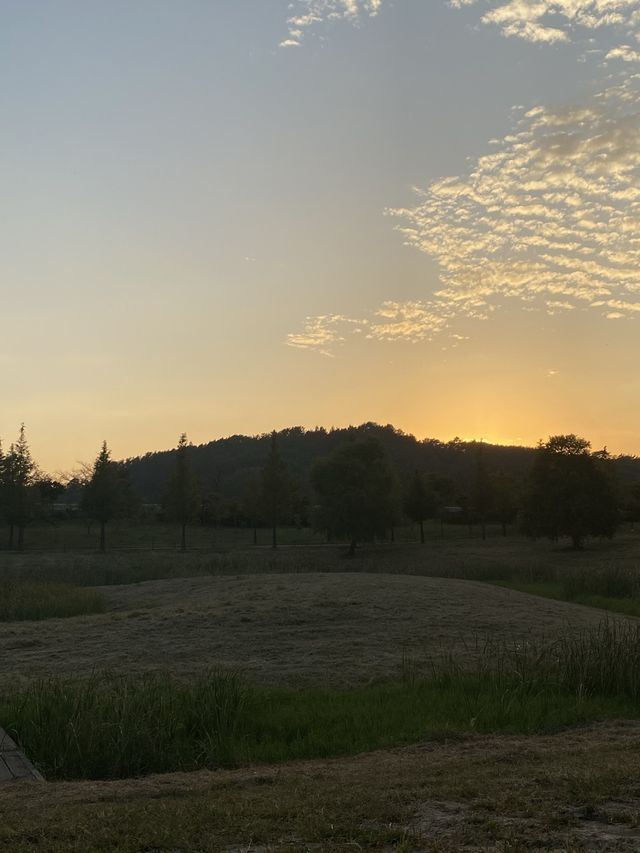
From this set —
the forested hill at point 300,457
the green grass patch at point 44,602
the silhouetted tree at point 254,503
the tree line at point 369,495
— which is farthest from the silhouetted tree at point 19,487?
the forested hill at point 300,457

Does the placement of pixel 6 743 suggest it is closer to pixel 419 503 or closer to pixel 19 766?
pixel 19 766

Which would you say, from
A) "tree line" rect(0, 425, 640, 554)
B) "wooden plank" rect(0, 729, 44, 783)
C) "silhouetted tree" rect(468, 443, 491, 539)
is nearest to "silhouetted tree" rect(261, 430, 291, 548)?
"tree line" rect(0, 425, 640, 554)

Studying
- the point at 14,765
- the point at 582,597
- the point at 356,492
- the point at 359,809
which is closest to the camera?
the point at 359,809

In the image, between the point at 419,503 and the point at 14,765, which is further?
the point at 419,503

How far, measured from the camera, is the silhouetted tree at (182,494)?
6456cm

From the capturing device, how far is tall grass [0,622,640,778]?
28.9ft

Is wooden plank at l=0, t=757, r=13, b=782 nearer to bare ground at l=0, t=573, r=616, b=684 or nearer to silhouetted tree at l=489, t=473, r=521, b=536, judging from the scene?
bare ground at l=0, t=573, r=616, b=684

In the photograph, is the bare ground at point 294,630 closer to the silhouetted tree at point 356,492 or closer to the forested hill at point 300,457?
the silhouetted tree at point 356,492

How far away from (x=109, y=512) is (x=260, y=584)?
40.4 meters

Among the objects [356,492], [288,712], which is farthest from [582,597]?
[356,492]

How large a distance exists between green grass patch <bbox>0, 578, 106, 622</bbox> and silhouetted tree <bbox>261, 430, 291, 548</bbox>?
40738mm

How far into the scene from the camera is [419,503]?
68.1 metres

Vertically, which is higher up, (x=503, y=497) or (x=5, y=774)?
(x=503, y=497)

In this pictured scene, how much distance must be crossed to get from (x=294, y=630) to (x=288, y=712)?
21.0ft
